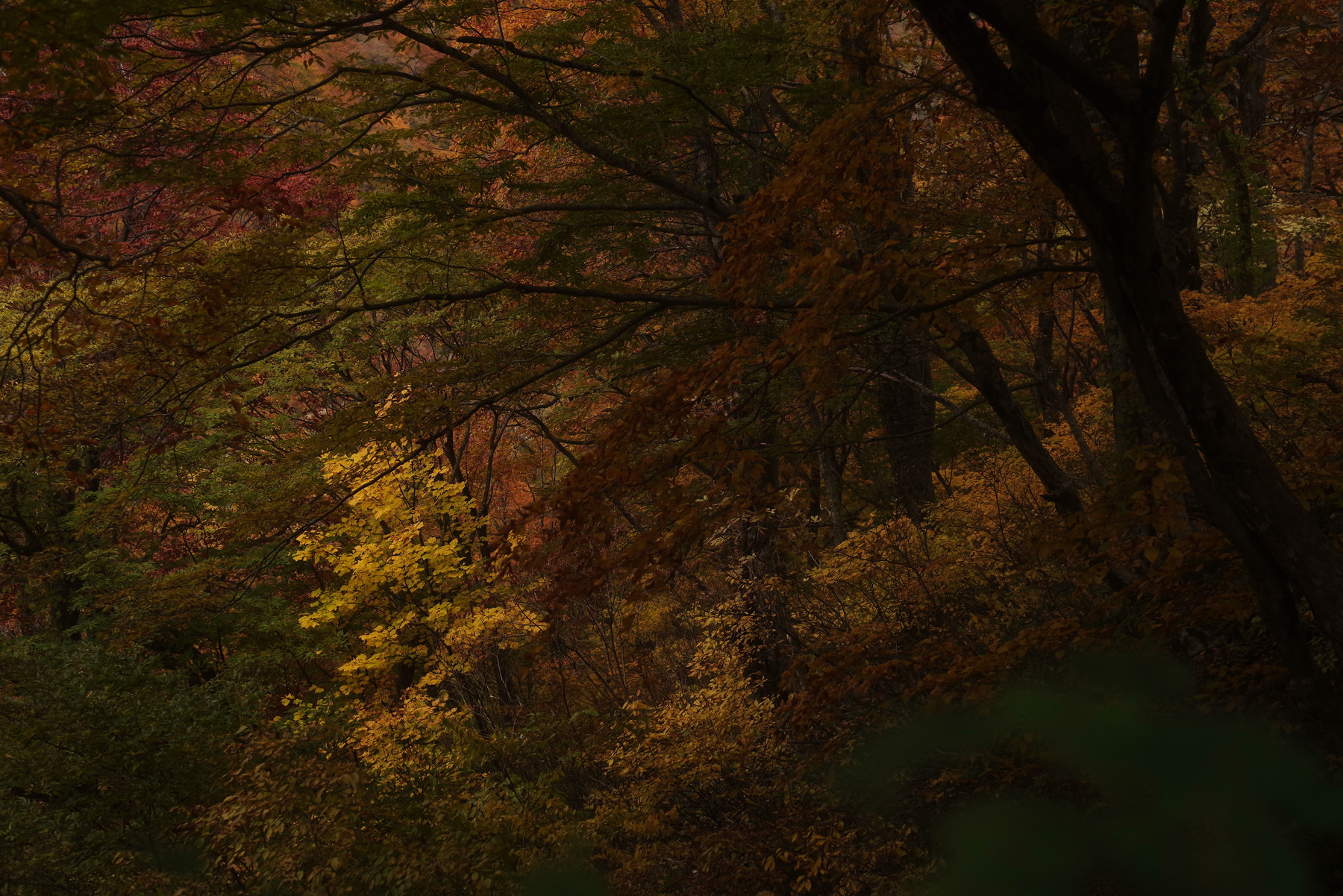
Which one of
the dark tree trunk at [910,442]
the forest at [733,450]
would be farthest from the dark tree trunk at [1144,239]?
the dark tree trunk at [910,442]

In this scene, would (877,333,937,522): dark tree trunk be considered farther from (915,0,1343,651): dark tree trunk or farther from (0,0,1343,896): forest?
(915,0,1343,651): dark tree trunk

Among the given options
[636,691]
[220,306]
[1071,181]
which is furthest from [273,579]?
[1071,181]

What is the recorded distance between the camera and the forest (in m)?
3.46

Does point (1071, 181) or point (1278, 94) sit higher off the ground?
point (1278, 94)

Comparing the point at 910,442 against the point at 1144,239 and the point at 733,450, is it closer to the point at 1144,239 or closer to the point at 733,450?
the point at 733,450

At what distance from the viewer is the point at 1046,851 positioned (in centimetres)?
398

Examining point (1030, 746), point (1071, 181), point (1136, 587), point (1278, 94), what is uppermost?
point (1278, 94)

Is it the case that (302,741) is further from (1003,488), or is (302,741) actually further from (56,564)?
(1003,488)

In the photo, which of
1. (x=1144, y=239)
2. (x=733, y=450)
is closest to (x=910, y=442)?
(x=733, y=450)

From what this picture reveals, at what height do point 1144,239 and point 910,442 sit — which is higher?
point 910,442

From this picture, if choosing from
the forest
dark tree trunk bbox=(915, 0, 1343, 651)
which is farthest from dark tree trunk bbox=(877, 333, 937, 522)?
dark tree trunk bbox=(915, 0, 1343, 651)

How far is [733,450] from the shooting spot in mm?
3559

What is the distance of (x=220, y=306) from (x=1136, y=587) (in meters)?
5.25

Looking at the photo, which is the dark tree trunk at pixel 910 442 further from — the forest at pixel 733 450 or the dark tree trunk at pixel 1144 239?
the dark tree trunk at pixel 1144 239
